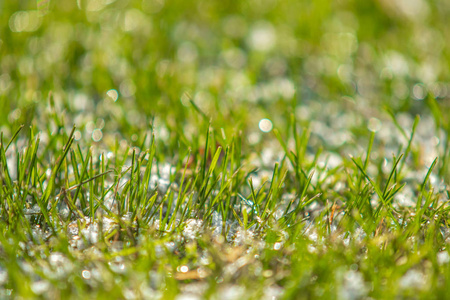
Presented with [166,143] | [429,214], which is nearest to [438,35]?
[429,214]

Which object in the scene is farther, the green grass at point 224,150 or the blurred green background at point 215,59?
the blurred green background at point 215,59

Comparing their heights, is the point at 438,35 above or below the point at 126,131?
above

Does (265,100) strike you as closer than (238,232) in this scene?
No

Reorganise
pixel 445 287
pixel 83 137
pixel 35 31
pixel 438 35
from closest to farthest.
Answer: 1. pixel 445 287
2. pixel 83 137
3. pixel 35 31
4. pixel 438 35

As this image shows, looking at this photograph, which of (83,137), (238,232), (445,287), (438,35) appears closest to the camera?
(445,287)

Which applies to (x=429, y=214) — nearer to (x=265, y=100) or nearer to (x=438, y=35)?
(x=265, y=100)

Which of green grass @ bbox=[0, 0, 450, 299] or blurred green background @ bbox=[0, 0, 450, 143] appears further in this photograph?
blurred green background @ bbox=[0, 0, 450, 143]

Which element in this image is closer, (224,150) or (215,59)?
(224,150)

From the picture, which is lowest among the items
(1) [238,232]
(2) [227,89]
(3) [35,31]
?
(1) [238,232]
